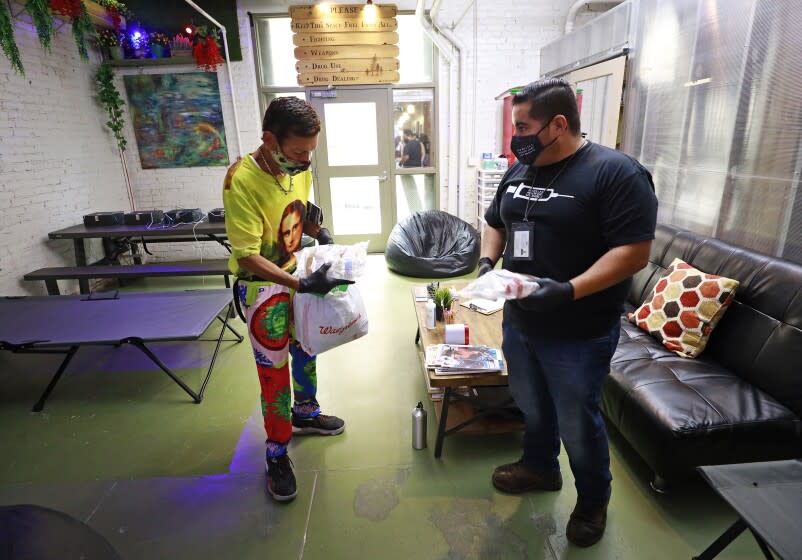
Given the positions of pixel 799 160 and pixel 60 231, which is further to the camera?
pixel 60 231

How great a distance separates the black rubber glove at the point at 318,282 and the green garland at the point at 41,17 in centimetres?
403

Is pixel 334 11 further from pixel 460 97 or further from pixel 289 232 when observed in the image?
pixel 289 232

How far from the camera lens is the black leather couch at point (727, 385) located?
175cm

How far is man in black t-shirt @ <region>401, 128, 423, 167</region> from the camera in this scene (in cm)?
580

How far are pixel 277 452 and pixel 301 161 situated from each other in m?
1.26

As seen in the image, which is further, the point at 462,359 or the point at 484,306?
the point at 484,306

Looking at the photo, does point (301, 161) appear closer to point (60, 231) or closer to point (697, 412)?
point (697, 412)

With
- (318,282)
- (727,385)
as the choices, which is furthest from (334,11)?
(727,385)

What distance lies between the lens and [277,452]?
196cm

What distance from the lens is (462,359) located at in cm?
212

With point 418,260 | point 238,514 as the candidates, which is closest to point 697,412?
point 238,514

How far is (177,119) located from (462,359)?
5.08m

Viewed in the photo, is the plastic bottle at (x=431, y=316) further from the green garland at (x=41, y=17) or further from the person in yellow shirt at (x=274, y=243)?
the green garland at (x=41, y=17)

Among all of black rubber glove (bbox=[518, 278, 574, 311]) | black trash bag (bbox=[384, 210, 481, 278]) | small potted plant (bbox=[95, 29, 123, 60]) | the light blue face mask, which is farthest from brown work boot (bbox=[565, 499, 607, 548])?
small potted plant (bbox=[95, 29, 123, 60])
